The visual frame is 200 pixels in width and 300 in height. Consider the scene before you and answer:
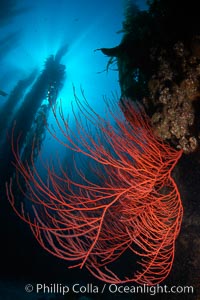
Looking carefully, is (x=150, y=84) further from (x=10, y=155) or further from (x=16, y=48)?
(x=16, y=48)

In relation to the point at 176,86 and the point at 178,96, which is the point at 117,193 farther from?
the point at 176,86

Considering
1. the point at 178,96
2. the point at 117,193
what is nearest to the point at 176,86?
the point at 178,96

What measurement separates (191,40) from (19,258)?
9947mm

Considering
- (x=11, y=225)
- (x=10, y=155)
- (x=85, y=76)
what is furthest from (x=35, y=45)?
(x=11, y=225)

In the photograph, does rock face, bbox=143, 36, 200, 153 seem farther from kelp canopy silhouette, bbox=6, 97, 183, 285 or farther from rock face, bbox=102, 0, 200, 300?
kelp canopy silhouette, bbox=6, 97, 183, 285

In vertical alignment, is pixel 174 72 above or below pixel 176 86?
above

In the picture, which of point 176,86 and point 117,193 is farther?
point 176,86

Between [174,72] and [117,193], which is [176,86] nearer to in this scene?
[174,72]

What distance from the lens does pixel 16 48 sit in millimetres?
23359

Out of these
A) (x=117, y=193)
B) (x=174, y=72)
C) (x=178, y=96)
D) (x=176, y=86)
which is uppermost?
(x=174, y=72)

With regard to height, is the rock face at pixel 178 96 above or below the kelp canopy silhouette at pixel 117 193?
above

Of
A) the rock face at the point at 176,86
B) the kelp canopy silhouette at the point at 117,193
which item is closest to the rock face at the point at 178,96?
the rock face at the point at 176,86

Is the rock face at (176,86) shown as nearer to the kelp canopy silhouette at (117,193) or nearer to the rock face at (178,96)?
the rock face at (178,96)

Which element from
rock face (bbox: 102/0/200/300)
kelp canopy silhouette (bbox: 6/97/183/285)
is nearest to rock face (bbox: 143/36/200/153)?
rock face (bbox: 102/0/200/300)
